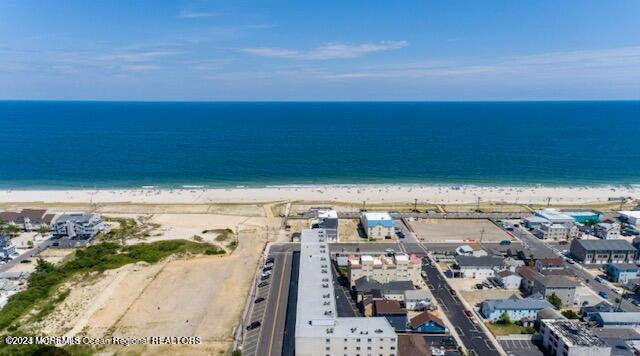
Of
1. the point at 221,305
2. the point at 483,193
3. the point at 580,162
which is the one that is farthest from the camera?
the point at 580,162

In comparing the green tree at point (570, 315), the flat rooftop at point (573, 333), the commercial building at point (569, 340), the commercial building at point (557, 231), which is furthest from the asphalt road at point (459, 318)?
the commercial building at point (557, 231)

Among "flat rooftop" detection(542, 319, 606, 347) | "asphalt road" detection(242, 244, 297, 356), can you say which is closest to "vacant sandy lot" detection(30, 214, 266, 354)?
"asphalt road" detection(242, 244, 297, 356)

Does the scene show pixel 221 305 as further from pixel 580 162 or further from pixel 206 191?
pixel 580 162

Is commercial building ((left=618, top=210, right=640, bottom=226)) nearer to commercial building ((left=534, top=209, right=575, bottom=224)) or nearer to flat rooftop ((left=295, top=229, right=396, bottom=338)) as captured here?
commercial building ((left=534, top=209, right=575, bottom=224))

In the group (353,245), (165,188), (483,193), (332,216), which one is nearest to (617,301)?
(353,245)

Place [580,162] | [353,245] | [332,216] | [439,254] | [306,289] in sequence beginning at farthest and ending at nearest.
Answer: [580,162] → [332,216] → [353,245] → [439,254] → [306,289]

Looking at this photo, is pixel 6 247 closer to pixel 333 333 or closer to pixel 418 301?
pixel 333 333
